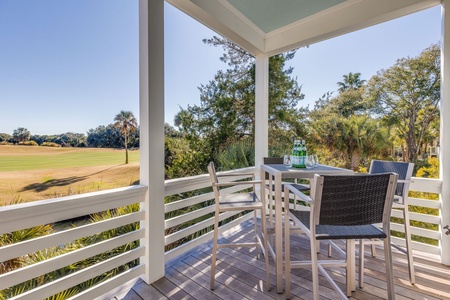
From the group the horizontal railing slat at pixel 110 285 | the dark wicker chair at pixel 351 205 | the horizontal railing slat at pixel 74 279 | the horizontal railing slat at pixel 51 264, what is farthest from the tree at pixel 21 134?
the dark wicker chair at pixel 351 205

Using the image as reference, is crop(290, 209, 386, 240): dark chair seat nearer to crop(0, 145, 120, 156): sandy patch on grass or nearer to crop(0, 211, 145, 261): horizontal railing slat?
crop(0, 211, 145, 261): horizontal railing slat

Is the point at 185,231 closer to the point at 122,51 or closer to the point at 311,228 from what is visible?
the point at 311,228

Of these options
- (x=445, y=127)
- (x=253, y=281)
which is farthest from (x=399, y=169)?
(x=253, y=281)

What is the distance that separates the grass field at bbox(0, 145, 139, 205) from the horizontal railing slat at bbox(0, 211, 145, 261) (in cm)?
48

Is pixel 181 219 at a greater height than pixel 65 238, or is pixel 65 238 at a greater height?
pixel 65 238

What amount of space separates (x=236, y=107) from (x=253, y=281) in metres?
3.60

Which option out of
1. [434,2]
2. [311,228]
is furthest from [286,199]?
[434,2]

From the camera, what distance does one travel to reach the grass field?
5.19 feet

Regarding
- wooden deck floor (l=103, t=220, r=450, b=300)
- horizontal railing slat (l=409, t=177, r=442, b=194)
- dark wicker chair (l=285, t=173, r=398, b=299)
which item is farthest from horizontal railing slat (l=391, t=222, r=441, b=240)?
dark wicker chair (l=285, t=173, r=398, b=299)

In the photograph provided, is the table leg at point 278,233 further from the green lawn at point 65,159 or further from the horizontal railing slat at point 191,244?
the green lawn at point 65,159

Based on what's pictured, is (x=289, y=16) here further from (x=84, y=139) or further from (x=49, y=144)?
(x=49, y=144)

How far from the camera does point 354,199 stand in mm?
1297

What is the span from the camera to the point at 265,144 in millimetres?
3533

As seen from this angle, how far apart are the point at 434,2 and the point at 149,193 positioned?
3370 mm
